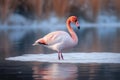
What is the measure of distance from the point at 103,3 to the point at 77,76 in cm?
1737

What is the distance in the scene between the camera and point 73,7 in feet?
79.9

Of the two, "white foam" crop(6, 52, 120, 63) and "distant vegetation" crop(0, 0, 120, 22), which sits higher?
"white foam" crop(6, 52, 120, 63)

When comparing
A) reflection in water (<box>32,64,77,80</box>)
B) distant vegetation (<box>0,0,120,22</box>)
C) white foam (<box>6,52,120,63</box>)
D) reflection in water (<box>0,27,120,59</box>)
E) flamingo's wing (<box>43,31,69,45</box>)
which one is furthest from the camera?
distant vegetation (<box>0,0,120,22</box>)

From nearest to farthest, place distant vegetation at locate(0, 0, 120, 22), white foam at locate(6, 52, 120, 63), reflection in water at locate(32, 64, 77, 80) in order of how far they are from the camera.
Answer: reflection in water at locate(32, 64, 77, 80), white foam at locate(6, 52, 120, 63), distant vegetation at locate(0, 0, 120, 22)

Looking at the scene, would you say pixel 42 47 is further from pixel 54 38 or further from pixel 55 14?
pixel 55 14

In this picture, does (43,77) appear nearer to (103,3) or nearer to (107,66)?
(107,66)

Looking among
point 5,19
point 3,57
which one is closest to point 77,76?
point 3,57

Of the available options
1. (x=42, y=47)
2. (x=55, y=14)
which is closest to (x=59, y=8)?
(x=55, y=14)

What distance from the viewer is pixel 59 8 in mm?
22688

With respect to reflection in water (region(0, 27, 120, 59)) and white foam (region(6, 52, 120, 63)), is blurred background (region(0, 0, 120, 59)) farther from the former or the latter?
white foam (region(6, 52, 120, 63))

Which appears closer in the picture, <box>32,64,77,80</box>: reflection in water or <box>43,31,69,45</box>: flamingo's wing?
<box>32,64,77,80</box>: reflection in water

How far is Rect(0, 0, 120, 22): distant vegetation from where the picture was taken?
2264 cm

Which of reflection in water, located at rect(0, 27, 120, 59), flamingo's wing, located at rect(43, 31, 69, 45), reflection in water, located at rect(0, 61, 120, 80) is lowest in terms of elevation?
reflection in water, located at rect(0, 27, 120, 59)

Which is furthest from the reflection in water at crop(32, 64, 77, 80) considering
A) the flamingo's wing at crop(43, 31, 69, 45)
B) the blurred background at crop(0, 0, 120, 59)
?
the blurred background at crop(0, 0, 120, 59)
